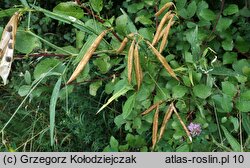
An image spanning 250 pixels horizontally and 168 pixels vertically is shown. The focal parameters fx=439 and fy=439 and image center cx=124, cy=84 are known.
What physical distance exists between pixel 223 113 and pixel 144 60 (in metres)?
0.38

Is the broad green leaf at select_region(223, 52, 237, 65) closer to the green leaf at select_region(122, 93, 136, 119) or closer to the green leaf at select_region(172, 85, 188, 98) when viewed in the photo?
the green leaf at select_region(172, 85, 188, 98)

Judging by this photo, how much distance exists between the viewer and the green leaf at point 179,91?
4.83 feet

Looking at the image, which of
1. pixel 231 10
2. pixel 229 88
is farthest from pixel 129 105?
pixel 231 10

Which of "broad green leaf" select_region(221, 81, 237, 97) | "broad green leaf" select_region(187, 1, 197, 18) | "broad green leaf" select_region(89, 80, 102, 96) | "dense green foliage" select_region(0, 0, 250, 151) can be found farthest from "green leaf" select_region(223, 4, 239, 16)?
"broad green leaf" select_region(89, 80, 102, 96)

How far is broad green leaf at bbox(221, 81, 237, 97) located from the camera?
56.6 inches

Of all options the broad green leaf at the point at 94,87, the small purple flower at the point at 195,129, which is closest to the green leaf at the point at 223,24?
the small purple flower at the point at 195,129

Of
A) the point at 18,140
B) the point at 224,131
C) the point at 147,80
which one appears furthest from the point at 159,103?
the point at 18,140

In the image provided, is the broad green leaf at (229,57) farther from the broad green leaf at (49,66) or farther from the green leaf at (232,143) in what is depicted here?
the broad green leaf at (49,66)

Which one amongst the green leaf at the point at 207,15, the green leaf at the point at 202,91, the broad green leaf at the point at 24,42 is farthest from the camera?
the green leaf at the point at 207,15

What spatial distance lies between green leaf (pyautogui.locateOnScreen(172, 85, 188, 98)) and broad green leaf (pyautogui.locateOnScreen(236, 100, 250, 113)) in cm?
18

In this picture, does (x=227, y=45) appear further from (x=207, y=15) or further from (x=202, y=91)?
(x=202, y=91)

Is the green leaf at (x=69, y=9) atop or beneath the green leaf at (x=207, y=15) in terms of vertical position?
atop

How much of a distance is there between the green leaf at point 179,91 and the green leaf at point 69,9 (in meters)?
0.41

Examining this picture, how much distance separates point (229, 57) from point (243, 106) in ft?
0.97
